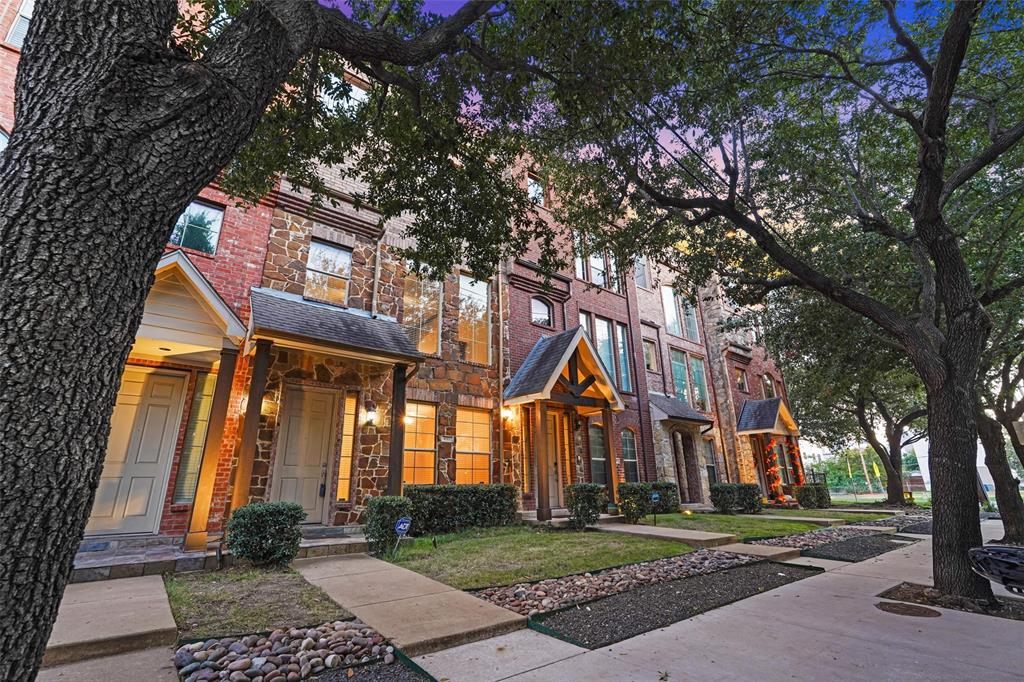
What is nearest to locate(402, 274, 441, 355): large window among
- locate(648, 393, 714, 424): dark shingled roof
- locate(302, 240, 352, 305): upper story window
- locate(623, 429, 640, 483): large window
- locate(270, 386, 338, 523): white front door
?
locate(302, 240, 352, 305): upper story window

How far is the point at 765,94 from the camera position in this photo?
7859 mm

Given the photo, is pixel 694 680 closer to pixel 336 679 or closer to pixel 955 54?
pixel 336 679

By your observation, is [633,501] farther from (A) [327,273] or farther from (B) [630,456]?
(A) [327,273]

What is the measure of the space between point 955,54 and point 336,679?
865 centimetres

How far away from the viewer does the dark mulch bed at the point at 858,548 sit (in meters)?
7.69

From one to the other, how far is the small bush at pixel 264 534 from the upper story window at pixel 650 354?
13278mm

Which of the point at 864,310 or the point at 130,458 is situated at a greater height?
the point at 864,310

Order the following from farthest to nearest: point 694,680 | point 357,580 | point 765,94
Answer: point 765,94, point 357,580, point 694,680

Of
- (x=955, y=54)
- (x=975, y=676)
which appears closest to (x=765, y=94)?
(x=955, y=54)

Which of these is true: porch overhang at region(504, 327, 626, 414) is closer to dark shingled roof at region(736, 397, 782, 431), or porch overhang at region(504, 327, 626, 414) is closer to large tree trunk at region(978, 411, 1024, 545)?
large tree trunk at region(978, 411, 1024, 545)

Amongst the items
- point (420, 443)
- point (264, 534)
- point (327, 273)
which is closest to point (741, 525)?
point (420, 443)

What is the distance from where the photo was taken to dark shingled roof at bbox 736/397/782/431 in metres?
18.4

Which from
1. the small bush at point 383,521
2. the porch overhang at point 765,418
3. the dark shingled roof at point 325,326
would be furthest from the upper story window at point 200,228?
the porch overhang at point 765,418

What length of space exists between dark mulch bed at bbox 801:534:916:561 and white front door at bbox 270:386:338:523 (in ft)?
29.7
